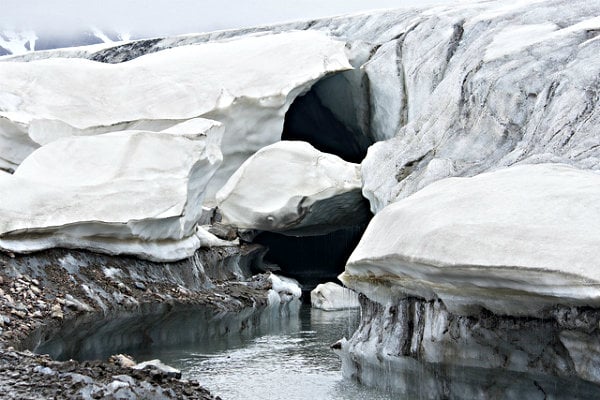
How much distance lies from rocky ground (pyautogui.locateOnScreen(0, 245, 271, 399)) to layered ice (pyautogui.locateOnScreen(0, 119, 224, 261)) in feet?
0.77

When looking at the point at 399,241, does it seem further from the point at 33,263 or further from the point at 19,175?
the point at 19,175

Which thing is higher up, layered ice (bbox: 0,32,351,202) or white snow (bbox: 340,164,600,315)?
layered ice (bbox: 0,32,351,202)

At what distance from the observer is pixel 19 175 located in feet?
34.3

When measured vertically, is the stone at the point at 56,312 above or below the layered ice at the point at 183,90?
below

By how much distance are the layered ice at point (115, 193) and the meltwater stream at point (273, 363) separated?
1.44 meters

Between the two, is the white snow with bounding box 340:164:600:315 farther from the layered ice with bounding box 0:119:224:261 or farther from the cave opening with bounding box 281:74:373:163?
the cave opening with bounding box 281:74:373:163

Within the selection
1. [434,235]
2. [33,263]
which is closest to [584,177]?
[434,235]

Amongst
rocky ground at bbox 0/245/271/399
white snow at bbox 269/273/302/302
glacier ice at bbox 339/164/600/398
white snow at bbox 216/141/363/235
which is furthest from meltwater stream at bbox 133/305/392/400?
white snow at bbox 216/141/363/235

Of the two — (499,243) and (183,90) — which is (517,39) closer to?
(183,90)

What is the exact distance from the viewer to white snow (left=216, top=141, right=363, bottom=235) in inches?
584

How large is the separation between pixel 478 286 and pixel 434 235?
0.53 metres

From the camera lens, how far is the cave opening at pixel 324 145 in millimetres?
18594

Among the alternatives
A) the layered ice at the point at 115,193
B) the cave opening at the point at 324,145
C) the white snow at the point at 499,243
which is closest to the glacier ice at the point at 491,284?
the white snow at the point at 499,243

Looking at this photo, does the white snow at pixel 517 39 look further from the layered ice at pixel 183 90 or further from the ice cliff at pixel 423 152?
the layered ice at pixel 183 90
